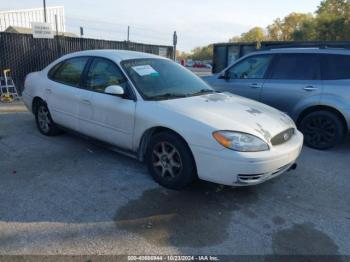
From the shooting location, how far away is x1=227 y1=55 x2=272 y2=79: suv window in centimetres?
626

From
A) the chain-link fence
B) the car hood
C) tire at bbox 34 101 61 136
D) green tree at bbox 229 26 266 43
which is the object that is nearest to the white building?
the chain-link fence

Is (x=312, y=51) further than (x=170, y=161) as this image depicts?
Yes

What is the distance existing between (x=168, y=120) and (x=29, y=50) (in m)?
8.73

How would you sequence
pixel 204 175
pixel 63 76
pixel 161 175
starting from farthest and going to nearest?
pixel 63 76 < pixel 161 175 < pixel 204 175

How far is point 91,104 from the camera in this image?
14.5ft

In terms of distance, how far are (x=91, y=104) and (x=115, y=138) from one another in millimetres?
642

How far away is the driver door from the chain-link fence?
6824 mm

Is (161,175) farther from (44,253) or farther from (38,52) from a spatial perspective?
(38,52)

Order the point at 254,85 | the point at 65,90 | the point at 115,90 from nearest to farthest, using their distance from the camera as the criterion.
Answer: the point at 115,90 < the point at 65,90 < the point at 254,85

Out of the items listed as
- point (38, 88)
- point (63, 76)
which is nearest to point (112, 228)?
point (63, 76)

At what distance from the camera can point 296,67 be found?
5.92 metres

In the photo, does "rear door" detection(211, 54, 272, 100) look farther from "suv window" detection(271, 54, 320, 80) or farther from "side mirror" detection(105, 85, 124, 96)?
"side mirror" detection(105, 85, 124, 96)

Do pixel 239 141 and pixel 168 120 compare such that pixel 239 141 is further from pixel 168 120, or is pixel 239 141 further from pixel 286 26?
pixel 286 26

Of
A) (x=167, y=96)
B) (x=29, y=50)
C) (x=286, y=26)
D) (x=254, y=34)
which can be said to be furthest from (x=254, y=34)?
(x=167, y=96)
